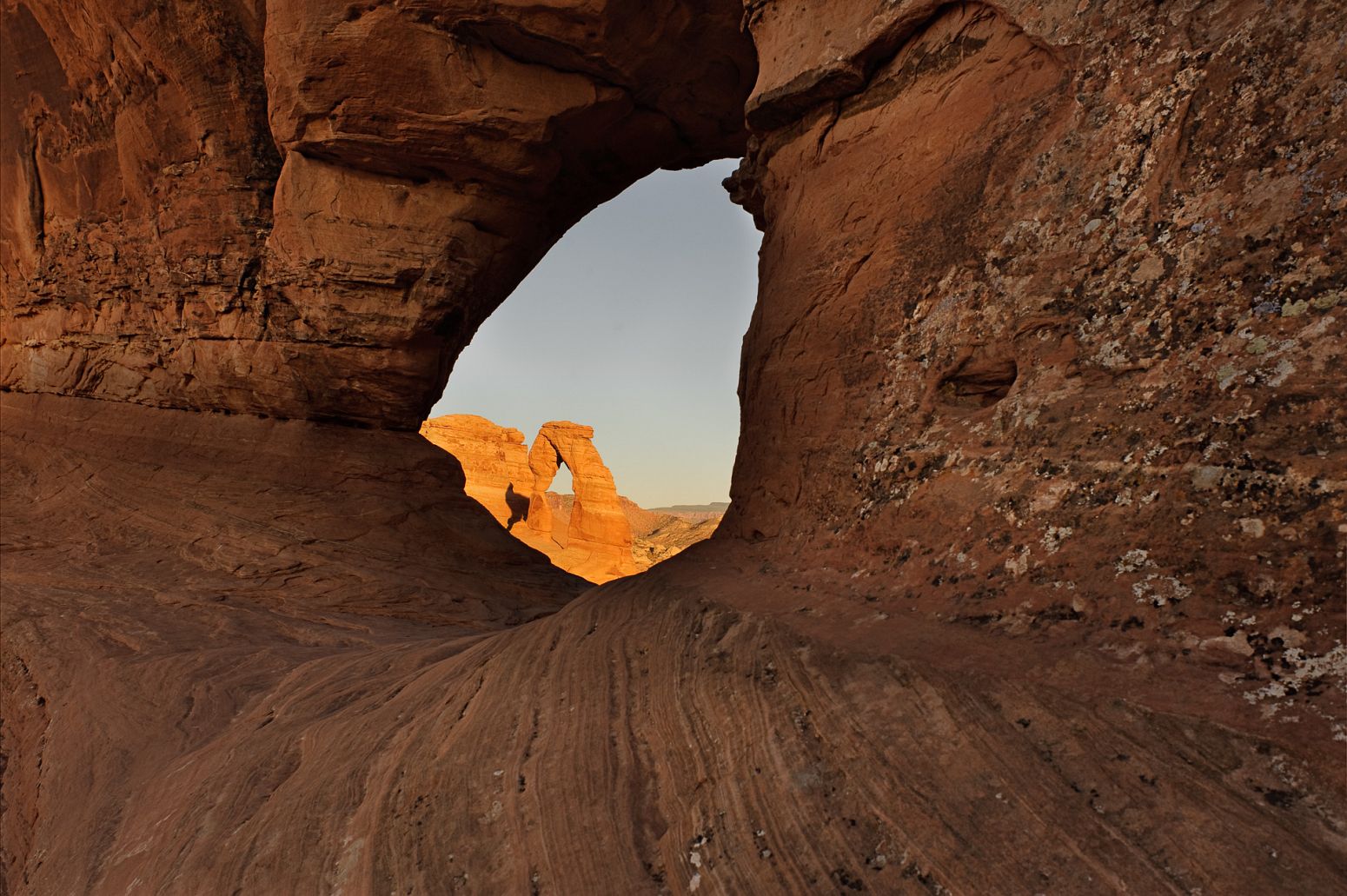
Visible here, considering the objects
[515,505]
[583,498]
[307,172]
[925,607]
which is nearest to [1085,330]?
[925,607]

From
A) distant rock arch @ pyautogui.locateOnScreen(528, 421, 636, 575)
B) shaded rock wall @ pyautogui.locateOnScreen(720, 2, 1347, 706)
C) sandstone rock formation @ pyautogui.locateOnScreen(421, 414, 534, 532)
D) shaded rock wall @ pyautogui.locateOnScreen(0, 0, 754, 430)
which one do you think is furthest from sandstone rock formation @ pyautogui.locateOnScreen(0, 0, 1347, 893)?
sandstone rock formation @ pyautogui.locateOnScreen(421, 414, 534, 532)

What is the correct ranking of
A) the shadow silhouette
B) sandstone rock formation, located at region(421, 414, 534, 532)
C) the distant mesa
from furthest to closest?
the shadow silhouette, sandstone rock formation, located at region(421, 414, 534, 532), the distant mesa

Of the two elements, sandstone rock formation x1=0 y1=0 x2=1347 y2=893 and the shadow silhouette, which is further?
the shadow silhouette

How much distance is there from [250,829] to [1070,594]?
3699mm

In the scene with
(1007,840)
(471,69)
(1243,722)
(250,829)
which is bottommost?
(250,829)

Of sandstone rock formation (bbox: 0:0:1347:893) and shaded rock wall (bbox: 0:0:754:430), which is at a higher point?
shaded rock wall (bbox: 0:0:754:430)

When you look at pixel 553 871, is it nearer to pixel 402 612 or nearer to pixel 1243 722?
pixel 1243 722

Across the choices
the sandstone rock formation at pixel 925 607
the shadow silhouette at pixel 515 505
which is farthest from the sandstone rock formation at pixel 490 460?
the sandstone rock formation at pixel 925 607

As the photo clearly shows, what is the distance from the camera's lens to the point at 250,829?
3.29 meters

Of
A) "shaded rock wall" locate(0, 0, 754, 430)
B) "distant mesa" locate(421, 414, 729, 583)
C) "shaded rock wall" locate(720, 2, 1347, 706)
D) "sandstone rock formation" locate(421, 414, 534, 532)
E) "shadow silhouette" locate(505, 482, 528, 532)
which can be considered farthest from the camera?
"shadow silhouette" locate(505, 482, 528, 532)

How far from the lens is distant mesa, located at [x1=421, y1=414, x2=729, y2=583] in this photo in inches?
1388

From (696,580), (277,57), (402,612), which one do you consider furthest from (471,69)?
(696,580)

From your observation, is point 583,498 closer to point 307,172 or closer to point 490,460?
point 490,460

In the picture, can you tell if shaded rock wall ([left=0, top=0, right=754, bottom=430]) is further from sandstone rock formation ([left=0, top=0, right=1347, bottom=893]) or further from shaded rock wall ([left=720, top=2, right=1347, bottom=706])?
shaded rock wall ([left=720, top=2, right=1347, bottom=706])
